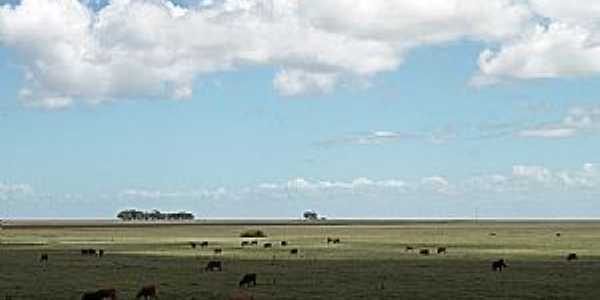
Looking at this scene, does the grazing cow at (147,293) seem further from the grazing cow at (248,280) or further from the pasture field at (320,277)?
the grazing cow at (248,280)

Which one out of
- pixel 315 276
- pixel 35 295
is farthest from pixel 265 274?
pixel 35 295

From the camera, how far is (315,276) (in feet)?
152

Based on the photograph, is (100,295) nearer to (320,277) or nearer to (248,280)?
(248,280)

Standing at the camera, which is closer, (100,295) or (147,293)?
(100,295)

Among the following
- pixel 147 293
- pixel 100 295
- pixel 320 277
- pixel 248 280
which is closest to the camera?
pixel 100 295

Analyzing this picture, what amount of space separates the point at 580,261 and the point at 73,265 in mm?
29195

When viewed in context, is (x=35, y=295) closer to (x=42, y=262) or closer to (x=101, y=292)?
(x=101, y=292)

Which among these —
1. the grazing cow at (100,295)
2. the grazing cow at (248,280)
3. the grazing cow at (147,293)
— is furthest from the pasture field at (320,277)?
the grazing cow at (100,295)

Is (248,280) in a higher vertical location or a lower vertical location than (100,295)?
higher

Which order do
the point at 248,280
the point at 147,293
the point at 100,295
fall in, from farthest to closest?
the point at 248,280 < the point at 147,293 < the point at 100,295

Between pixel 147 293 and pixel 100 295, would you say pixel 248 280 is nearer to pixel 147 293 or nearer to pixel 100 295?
pixel 147 293

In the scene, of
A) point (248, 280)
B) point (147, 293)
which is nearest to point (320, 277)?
point (248, 280)

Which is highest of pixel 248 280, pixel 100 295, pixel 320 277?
pixel 320 277

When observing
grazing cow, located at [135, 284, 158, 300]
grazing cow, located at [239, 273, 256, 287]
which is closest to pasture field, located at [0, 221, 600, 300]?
grazing cow, located at [239, 273, 256, 287]
